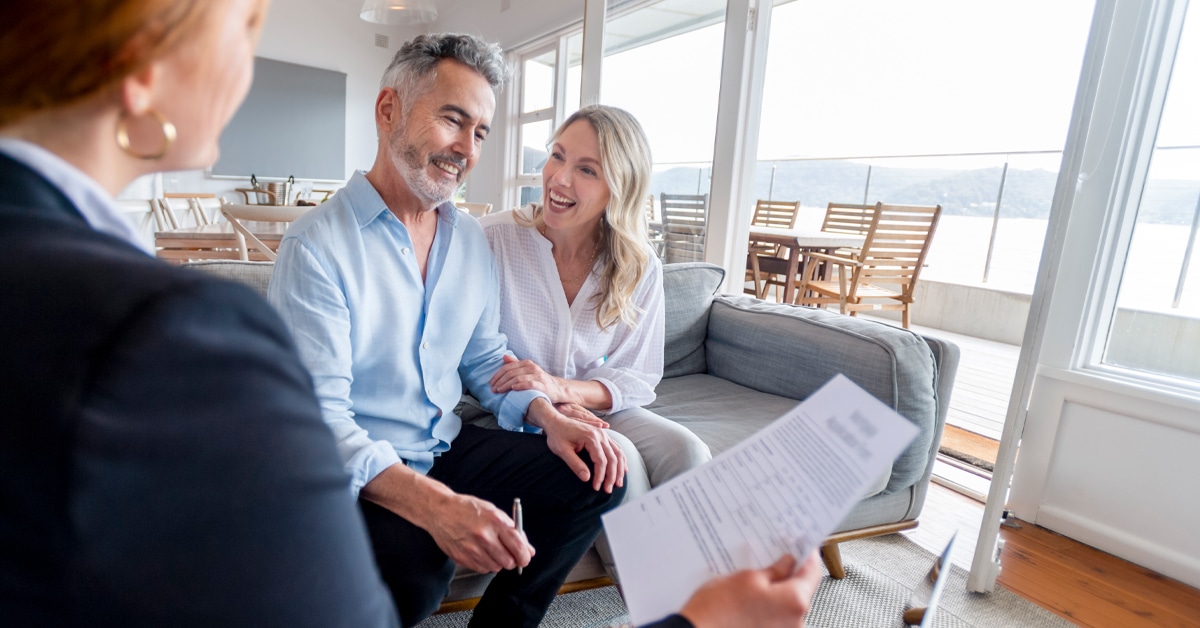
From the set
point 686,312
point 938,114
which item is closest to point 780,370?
point 686,312

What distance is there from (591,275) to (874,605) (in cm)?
103

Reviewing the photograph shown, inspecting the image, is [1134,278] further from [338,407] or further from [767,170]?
[767,170]

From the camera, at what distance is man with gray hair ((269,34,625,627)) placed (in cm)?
95

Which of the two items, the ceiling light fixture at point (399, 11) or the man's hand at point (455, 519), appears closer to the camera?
the man's hand at point (455, 519)

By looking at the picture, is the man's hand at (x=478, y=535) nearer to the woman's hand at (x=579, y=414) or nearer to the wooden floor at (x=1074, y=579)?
the woman's hand at (x=579, y=414)

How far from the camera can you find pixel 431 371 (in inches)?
46.1

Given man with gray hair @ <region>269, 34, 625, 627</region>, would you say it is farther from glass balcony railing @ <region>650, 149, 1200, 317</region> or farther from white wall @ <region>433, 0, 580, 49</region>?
white wall @ <region>433, 0, 580, 49</region>

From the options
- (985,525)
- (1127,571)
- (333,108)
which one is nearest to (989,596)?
(985,525)

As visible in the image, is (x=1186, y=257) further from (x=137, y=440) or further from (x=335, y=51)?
(x=335, y=51)

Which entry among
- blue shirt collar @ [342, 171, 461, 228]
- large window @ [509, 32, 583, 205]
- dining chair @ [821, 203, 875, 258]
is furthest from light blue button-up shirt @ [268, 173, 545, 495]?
dining chair @ [821, 203, 875, 258]

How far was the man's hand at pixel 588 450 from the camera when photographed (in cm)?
113

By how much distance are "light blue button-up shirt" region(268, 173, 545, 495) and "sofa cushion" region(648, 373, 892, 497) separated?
1.67 ft

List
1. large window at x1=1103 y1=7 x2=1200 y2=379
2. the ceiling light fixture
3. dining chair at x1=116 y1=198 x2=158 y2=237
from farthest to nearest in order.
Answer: dining chair at x1=116 y1=198 x2=158 y2=237 → the ceiling light fixture → large window at x1=1103 y1=7 x2=1200 y2=379

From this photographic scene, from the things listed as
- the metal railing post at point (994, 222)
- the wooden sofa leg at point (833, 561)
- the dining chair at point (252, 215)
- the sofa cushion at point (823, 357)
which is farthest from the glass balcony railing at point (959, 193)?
the wooden sofa leg at point (833, 561)
